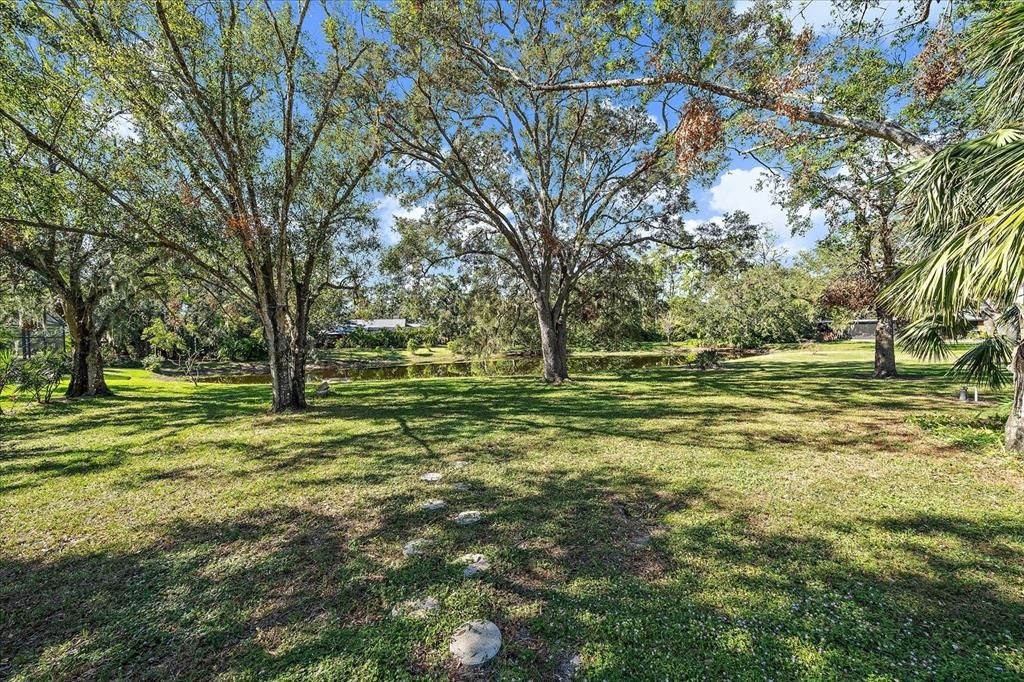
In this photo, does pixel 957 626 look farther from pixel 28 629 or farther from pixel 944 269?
pixel 28 629

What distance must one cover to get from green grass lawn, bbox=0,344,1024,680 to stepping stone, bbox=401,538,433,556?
0.31ft

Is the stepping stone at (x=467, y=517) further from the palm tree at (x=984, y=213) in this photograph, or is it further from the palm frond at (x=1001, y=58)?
the palm frond at (x=1001, y=58)

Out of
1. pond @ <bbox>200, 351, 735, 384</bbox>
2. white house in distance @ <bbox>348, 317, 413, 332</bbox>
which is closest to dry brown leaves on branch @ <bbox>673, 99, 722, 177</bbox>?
pond @ <bbox>200, 351, 735, 384</bbox>

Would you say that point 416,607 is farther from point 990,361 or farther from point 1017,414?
point 990,361

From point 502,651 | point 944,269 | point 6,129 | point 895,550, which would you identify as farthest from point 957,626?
point 6,129

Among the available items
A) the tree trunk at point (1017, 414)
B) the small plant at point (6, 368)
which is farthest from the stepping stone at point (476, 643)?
the small plant at point (6, 368)

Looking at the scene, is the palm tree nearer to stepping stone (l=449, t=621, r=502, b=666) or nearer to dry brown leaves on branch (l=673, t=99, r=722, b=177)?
dry brown leaves on branch (l=673, t=99, r=722, b=177)

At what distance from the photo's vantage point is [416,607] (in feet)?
8.79

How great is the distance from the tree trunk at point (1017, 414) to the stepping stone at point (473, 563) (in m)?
6.69

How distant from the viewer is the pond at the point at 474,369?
20.4 metres

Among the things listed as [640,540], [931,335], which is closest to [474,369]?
[931,335]

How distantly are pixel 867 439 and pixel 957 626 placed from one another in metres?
4.71

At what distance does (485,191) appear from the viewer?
13.6 metres

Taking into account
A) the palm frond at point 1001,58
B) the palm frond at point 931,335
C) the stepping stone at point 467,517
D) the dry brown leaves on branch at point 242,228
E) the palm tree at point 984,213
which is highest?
the palm frond at point 1001,58
